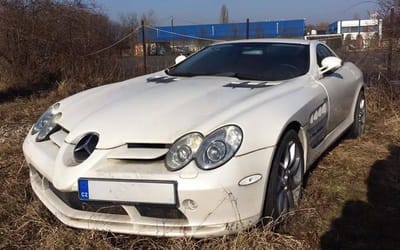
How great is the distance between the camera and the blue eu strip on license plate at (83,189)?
2.62 meters

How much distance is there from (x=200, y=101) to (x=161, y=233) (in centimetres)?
94

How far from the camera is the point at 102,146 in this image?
276 centimetres

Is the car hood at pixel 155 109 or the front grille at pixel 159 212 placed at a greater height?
the car hood at pixel 155 109

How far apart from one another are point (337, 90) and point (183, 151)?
2.30 m

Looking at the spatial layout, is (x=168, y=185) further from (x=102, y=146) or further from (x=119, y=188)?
(x=102, y=146)

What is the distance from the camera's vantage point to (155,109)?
3.03m

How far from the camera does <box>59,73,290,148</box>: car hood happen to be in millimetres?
2750

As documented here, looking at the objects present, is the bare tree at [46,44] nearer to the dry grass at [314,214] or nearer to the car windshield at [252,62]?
the dry grass at [314,214]

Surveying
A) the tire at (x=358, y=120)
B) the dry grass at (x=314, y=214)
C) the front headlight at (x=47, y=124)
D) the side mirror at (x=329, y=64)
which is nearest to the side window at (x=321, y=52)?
the side mirror at (x=329, y=64)

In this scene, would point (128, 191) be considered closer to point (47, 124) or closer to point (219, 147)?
point (219, 147)

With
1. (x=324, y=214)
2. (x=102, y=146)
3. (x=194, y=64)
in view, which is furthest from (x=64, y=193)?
(x=194, y=64)

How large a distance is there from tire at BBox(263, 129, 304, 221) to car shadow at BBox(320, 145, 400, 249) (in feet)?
1.02

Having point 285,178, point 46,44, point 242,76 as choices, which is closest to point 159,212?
point 285,178

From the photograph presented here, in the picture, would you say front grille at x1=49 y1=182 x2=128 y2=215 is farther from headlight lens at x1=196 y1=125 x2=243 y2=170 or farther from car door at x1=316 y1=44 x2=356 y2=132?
car door at x1=316 y1=44 x2=356 y2=132
